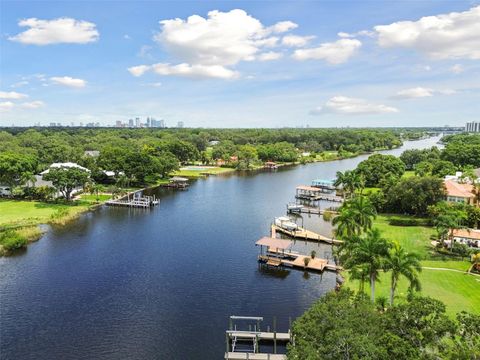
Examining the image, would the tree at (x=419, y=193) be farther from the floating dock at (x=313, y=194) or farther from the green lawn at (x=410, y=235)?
the floating dock at (x=313, y=194)

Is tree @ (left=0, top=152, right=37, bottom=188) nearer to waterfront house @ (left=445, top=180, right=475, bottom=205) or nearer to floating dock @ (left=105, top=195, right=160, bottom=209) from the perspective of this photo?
floating dock @ (left=105, top=195, right=160, bottom=209)

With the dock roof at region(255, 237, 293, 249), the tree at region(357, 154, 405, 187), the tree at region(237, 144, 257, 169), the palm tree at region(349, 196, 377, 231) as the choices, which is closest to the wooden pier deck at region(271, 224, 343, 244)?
A: the dock roof at region(255, 237, 293, 249)

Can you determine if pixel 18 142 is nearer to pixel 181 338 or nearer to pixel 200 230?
pixel 200 230

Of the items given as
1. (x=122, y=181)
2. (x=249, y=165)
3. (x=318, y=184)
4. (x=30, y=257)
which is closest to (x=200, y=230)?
(x=30, y=257)

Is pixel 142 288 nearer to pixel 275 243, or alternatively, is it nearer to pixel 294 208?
pixel 275 243

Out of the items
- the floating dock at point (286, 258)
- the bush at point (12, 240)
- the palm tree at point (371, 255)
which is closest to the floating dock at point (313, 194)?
the floating dock at point (286, 258)

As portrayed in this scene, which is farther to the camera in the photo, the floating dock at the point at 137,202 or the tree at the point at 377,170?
the tree at the point at 377,170
